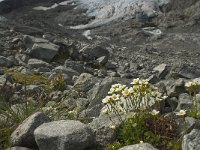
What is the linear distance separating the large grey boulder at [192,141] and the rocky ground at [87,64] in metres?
0.05

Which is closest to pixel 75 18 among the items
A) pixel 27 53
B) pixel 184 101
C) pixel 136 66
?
pixel 136 66

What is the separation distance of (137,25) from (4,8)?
102ft

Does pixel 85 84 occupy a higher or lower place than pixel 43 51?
higher

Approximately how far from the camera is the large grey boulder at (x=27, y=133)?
23.5 ft

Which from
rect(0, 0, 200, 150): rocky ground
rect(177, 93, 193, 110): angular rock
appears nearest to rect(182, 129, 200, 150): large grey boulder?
rect(0, 0, 200, 150): rocky ground

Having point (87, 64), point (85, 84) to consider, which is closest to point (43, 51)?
point (87, 64)

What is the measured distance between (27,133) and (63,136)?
85 cm

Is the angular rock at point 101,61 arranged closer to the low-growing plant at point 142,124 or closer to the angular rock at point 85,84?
the angular rock at point 85,84

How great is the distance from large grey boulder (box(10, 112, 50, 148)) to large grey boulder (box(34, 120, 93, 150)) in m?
0.37

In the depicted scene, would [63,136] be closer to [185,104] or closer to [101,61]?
[185,104]

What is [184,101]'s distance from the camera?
356 inches

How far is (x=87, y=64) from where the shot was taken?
27297 mm

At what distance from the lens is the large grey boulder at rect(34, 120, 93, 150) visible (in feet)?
21.4

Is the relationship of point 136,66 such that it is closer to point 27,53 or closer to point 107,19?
point 27,53
